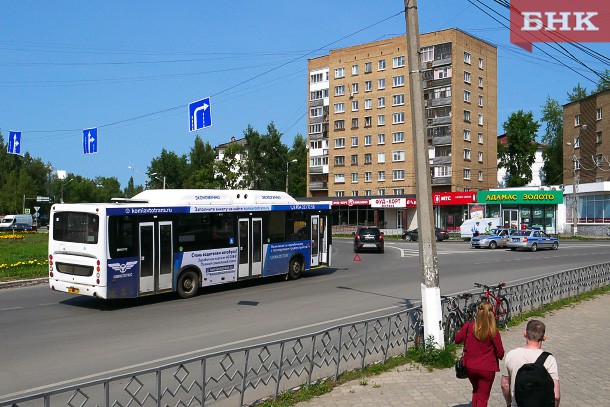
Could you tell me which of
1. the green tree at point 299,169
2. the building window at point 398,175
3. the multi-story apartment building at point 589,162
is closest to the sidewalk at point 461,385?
the multi-story apartment building at point 589,162

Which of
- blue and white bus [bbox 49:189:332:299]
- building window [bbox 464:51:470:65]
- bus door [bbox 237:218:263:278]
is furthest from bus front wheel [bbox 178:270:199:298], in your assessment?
building window [bbox 464:51:470:65]

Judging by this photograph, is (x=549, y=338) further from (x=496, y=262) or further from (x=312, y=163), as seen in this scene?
(x=312, y=163)

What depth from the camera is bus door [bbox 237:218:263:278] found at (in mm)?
18969

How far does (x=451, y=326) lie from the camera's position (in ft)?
35.0

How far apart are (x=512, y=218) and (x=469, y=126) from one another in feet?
42.8

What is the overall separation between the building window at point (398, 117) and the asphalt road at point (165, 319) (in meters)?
51.9

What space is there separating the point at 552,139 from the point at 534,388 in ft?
332

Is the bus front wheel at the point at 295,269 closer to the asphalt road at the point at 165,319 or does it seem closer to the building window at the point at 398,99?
the asphalt road at the point at 165,319

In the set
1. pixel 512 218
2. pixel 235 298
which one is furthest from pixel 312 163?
pixel 235 298

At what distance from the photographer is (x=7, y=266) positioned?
2366 centimetres

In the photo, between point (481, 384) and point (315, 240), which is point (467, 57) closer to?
point (315, 240)

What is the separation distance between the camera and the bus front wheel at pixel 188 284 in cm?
1700

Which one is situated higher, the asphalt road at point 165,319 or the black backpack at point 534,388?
the black backpack at point 534,388

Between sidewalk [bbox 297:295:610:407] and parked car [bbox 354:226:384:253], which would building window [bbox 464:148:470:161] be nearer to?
parked car [bbox 354:226:384:253]
